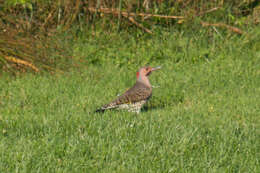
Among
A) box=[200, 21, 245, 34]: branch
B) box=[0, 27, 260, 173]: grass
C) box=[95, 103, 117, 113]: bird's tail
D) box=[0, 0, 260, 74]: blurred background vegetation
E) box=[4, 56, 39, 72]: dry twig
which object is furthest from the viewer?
box=[200, 21, 245, 34]: branch

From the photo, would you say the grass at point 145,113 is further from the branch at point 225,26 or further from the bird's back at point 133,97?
the branch at point 225,26

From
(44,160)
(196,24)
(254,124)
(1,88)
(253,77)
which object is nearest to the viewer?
(44,160)

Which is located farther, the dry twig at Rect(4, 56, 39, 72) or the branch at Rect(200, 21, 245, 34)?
the branch at Rect(200, 21, 245, 34)

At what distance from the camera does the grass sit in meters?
4.88

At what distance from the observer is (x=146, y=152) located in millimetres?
5035

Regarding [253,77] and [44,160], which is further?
[253,77]

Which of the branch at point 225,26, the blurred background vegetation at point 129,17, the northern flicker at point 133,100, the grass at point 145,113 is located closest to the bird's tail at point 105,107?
the northern flicker at point 133,100

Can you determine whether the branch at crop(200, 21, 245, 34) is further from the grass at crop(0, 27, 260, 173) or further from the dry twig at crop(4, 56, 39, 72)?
the dry twig at crop(4, 56, 39, 72)

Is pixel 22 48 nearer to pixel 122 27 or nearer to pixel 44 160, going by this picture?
pixel 122 27

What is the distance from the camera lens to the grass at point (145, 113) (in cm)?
488

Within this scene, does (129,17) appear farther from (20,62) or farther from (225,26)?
(20,62)

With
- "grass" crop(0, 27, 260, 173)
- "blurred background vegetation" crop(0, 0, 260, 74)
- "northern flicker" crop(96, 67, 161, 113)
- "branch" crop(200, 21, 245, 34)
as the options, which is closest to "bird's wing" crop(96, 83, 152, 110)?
"northern flicker" crop(96, 67, 161, 113)

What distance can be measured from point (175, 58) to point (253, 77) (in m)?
2.21

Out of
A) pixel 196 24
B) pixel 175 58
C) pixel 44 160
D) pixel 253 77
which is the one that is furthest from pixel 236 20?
pixel 44 160
